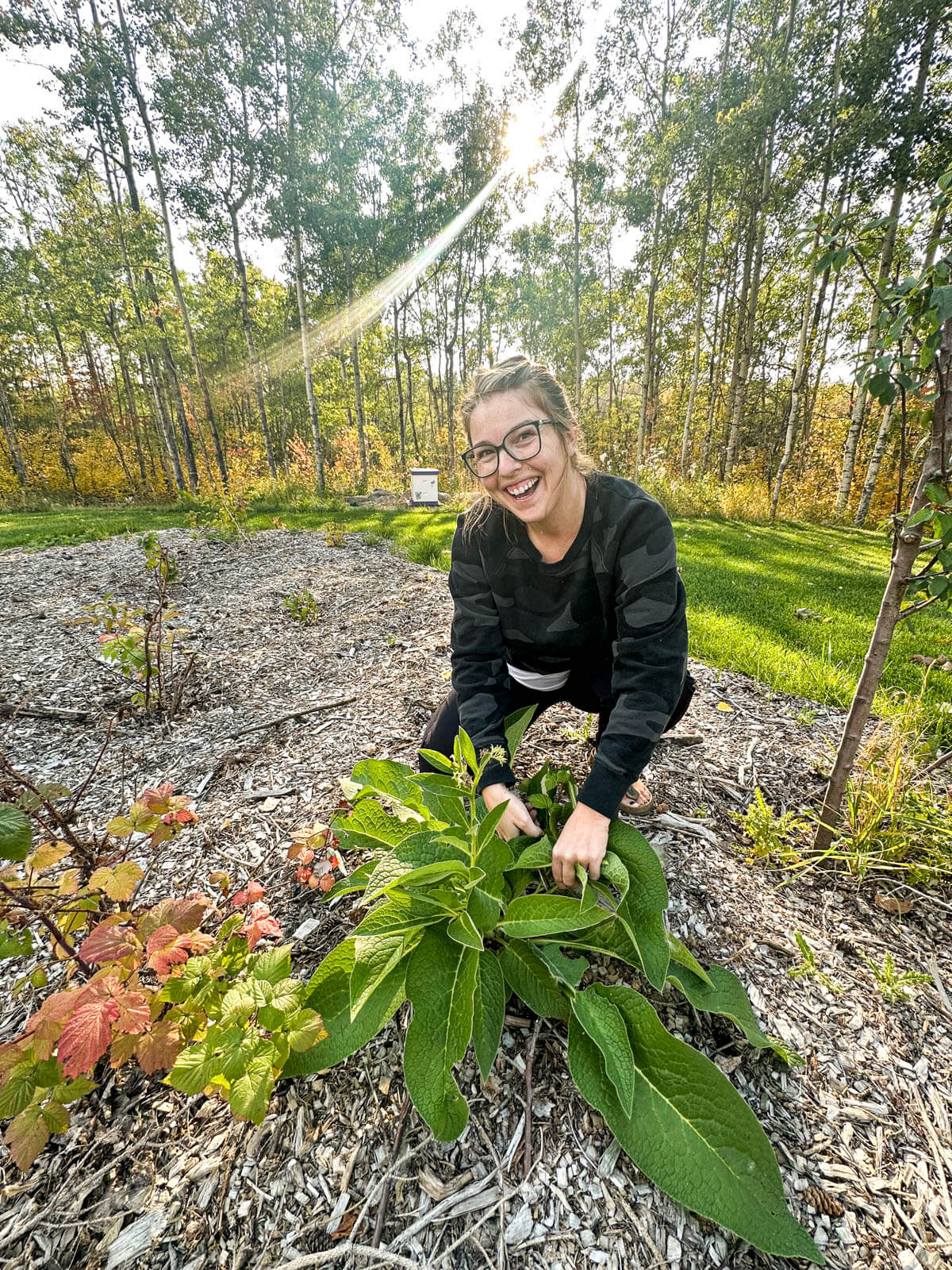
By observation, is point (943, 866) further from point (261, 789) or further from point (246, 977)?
point (261, 789)

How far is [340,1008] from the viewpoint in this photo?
1131mm

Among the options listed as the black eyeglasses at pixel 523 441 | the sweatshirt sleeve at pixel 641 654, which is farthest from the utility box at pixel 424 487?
the sweatshirt sleeve at pixel 641 654

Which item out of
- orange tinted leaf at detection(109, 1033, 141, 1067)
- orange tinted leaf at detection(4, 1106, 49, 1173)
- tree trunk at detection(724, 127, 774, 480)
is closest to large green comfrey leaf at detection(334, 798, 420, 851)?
orange tinted leaf at detection(109, 1033, 141, 1067)

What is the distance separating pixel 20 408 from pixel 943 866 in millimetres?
31371

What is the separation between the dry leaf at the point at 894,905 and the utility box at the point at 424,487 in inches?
534

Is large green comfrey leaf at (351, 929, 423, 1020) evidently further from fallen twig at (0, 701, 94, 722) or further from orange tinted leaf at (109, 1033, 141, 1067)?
fallen twig at (0, 701, 94, 722)

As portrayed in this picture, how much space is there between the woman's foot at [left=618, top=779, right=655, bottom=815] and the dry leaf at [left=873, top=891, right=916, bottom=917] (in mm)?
722

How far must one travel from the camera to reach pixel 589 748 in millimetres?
2359

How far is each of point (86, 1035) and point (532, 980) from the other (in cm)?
92

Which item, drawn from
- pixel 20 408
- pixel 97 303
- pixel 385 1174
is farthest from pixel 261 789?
pixel 20 408

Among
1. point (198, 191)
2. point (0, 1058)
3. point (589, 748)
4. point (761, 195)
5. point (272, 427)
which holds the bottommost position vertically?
point (589, 748)

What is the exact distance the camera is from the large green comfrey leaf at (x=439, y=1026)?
96 centimetres

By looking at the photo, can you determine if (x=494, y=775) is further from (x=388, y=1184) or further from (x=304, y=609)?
(x=304, y=609)

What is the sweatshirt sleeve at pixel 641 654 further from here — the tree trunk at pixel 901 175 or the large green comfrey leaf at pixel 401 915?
the tree trunk at pixel 901 175
